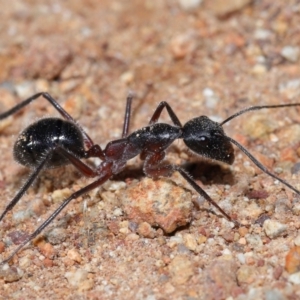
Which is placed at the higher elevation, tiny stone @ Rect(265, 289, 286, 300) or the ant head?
the ant head

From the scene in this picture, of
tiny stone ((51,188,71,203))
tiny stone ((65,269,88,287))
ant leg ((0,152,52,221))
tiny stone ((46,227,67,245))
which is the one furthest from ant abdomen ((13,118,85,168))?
tiny stone ((65,269,88,287))

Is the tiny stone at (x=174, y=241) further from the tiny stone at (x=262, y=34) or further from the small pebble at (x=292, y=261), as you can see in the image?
the tiny stone at (x=262, y=34)

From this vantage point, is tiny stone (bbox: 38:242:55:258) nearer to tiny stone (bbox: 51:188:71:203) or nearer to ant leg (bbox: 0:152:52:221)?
ant leg (bbox: 0:152:52:221)

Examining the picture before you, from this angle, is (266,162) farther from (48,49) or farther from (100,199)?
(48,49)

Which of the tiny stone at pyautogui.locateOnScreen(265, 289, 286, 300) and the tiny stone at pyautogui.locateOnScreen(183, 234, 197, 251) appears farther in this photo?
the tiny stone at pyautogui.locateOnScreen(183, 234, 197, 251)

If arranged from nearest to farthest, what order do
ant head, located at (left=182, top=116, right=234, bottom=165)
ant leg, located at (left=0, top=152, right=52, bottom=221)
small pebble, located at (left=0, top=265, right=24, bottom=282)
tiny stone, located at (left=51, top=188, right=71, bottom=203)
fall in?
small pebble, located at (left=0, top=265, right=24, bottom=282), ant leg, located at (left=0, top=152, right=52, bottom=221), ant head, located at (left=182, top=116, right=234, bottom=165), tiny stone, located at (left=51, top=188, right=71, bottom=203)

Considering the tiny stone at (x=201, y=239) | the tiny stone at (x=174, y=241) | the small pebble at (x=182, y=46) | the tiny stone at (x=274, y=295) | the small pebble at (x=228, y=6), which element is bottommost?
the tiny stone at (x=274, y=295)

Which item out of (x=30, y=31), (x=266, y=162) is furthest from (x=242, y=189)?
(x=30, y=31)

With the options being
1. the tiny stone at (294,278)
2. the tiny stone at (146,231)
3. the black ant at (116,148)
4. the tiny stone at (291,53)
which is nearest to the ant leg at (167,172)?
the black ant at (116,148)
